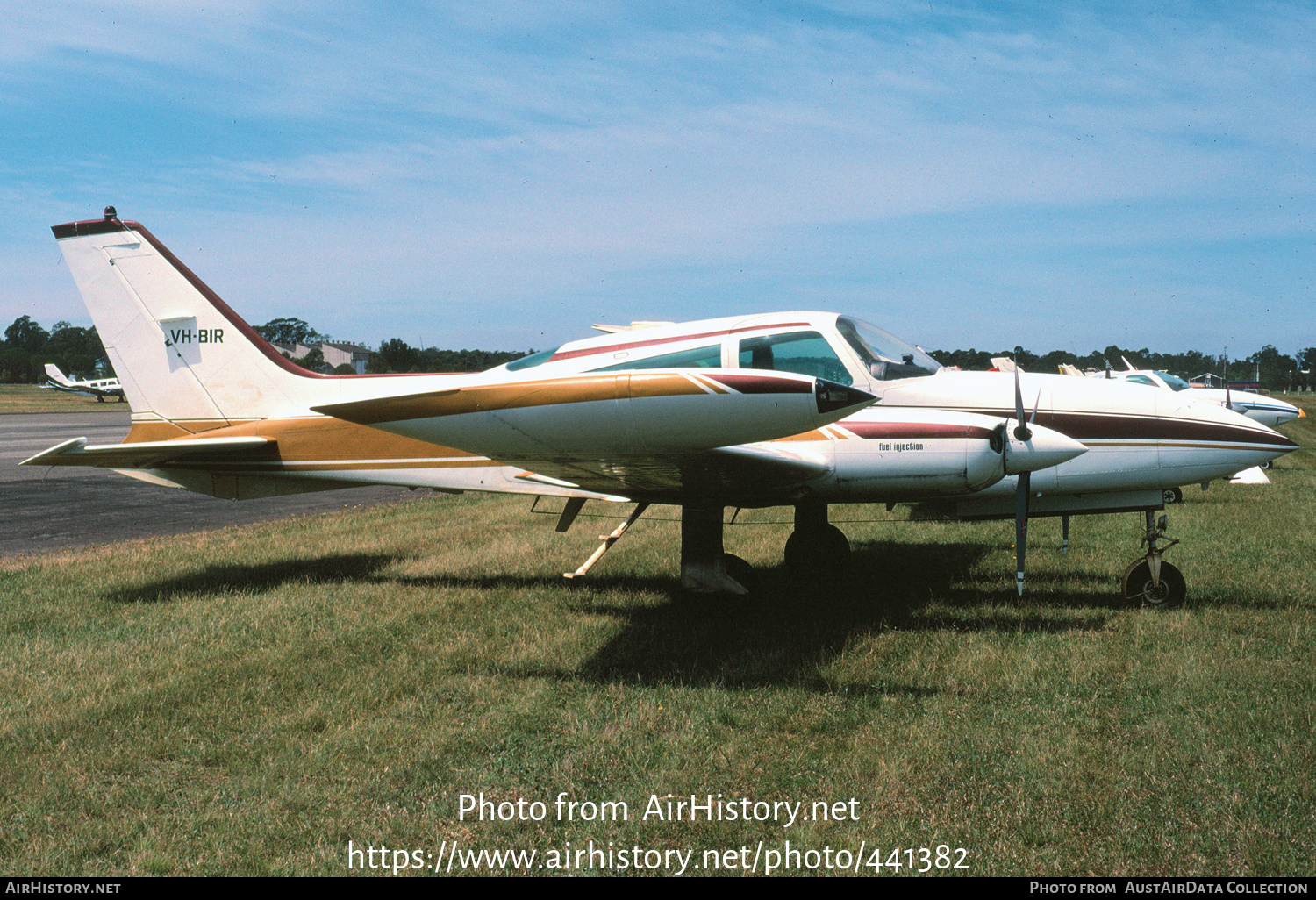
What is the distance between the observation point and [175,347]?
29.7ft

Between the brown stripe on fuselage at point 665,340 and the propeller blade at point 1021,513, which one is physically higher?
the brown stripe on fuselage at point 665,340

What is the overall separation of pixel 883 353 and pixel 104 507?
46.0 feet

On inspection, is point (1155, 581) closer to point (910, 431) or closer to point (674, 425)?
point (910, 431)

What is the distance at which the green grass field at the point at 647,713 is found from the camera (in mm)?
3734

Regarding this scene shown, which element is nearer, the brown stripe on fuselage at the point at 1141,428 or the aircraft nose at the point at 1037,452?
the aircraft nose at the point at 1037,452

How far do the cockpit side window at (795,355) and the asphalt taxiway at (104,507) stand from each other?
849cm

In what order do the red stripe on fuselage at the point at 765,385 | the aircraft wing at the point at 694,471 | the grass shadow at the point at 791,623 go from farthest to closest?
the grass shadow at the point at 791,623, the aircraft wing at the point at 694,471, the red stripe on fuselage at the point at 765,385

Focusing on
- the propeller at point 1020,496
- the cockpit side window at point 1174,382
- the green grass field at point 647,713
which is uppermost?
the cockpit side window at point 1174,382

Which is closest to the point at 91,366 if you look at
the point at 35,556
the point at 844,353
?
the point at 35,556

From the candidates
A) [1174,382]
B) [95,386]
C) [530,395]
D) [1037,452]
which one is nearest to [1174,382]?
[1174,382]

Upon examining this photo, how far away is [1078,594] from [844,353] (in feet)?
11.4

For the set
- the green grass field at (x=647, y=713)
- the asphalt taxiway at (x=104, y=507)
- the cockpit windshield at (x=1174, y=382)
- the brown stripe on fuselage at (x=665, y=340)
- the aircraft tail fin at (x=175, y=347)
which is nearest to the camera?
the green grass field at (x=647, y=713)

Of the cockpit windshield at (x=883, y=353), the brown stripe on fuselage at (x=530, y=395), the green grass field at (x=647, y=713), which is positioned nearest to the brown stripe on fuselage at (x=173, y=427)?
the green grass field at (x=647, y=713)

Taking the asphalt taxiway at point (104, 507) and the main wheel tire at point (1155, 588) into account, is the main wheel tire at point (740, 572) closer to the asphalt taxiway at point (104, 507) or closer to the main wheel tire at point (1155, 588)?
the main wheel tire at point (1155, 588)
